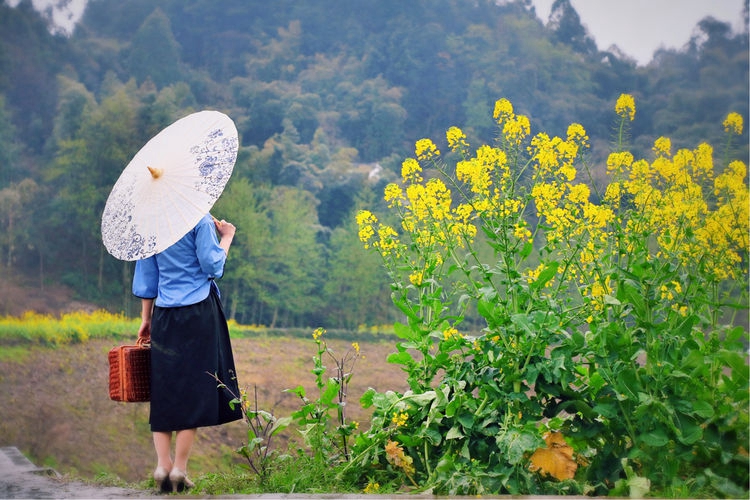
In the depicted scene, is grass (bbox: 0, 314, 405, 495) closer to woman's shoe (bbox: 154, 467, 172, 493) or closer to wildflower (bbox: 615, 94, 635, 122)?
woman's shoe (bbox: 154, 467, 172, 493)

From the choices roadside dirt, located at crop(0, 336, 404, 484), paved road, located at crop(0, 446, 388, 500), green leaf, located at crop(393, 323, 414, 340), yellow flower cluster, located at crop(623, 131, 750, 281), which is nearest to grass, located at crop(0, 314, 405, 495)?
roadside dirt, located at crop(0, 336, 404, 484)

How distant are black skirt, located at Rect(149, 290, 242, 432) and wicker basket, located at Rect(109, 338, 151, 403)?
6 centimetres

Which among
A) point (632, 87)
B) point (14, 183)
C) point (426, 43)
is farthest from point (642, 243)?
point (14, 183)

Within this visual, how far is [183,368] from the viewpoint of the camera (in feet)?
9.73

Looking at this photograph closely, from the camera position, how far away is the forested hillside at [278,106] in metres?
6.08

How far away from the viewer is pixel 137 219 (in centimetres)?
296

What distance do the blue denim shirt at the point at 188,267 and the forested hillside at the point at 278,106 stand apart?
3.17 m

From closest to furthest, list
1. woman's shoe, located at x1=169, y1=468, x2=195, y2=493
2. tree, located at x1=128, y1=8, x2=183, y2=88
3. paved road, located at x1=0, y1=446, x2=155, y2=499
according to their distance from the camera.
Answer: woman's shoe, located at x1=169, y1=468, x2=195, y2=493 < paved road, located at x1=0, y1=446, x2=155, y2=499 < tree, located at x1=128, y1=8, x2=183, y2=88

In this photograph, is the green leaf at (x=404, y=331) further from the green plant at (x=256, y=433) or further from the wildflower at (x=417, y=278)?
the green plant at (x=256, y=433)

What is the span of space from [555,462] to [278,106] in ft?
14.2

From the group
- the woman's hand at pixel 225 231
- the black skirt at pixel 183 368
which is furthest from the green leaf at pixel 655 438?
the woman's hand at pixel 225 231

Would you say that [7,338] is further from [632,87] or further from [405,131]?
[632,87]

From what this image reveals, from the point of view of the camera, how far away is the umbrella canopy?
2.88 meters

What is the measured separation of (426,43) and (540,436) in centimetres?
421
